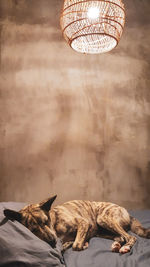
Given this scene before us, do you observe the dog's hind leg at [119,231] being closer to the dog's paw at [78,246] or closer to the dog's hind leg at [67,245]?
the dog's paw at [78,246]

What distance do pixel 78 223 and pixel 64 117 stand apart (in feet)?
5.37

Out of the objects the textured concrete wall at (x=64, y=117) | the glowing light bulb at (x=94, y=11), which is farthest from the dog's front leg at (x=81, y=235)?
the glowing light bulb at (x=94, y=11)

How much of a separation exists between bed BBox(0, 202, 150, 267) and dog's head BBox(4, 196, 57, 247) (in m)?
0.08

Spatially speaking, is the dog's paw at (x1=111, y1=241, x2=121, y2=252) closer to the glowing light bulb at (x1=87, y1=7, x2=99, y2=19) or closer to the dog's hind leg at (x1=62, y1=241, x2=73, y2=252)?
the dog's hind leg at (x1=62, y1=241, x2=73, y2=252)

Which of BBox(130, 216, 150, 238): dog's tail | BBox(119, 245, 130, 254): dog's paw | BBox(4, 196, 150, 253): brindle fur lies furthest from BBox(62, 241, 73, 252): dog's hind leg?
BBox(130, 216, 150, 238): dog's tail

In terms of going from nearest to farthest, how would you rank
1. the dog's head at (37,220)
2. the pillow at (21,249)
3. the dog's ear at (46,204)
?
the pillow at (21,249) → the dog's head at (37,220) → the dog's ear at (46,204)

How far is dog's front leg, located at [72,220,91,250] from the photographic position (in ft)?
7.57

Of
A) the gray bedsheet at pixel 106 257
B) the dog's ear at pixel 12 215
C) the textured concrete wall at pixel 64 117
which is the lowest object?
the gray bedsheet at pixel 106 257

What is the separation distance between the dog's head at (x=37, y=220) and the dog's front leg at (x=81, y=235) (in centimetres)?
28

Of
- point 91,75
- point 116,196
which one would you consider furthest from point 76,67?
point 116,196

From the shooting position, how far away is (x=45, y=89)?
3.71 metres

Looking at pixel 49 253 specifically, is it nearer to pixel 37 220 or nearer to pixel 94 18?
pixel 37 220

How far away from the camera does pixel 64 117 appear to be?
146 inches

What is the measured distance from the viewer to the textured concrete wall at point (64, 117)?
3615 millimetres
